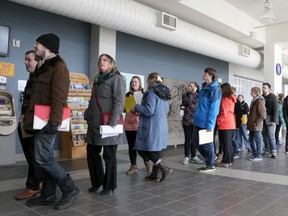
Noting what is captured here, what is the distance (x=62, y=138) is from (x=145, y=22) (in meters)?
2.67

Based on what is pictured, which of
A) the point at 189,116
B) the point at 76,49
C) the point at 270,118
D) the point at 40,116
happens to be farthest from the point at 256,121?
the point at 40,116

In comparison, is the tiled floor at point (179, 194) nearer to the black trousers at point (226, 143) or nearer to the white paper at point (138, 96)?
the black trousers at point (226, 143)

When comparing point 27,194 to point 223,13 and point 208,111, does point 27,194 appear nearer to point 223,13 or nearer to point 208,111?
point 208,111

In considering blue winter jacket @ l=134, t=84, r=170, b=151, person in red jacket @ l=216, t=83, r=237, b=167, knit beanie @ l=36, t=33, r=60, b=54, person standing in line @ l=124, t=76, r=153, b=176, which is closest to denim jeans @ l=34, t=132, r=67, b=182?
knit beanie @ l=36, t=33, r=60, b=54

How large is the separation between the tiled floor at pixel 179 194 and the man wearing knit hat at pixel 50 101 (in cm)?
30

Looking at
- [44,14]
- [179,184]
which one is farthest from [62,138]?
[179,184]

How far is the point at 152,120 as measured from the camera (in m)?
3.51

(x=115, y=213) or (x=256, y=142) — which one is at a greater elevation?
(x=256, y=142)

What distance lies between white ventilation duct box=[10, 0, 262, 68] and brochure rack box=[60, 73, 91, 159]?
1187 millimetres

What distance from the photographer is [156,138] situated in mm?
3504

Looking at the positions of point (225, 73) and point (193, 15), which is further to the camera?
point (225, 73)

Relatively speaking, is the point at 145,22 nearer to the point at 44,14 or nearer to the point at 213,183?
the point at 44,14

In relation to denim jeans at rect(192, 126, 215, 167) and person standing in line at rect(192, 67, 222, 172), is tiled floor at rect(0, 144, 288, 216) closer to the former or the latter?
denim jeans at rect(192, 126, 215, 167)

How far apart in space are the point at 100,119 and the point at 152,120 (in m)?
0.81
